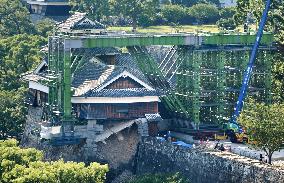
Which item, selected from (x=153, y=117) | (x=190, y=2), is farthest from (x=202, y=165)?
(x=190, y=2)

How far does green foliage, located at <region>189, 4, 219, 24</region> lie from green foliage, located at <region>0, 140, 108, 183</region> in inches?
2790

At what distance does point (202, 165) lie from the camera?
75750 mm

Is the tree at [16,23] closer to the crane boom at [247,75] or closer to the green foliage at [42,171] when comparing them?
the crane boom at [247,75]

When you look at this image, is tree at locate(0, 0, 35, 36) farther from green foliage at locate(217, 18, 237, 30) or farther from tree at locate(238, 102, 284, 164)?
tree at locate(238, 102, 284, 164)

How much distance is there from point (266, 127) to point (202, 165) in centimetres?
613

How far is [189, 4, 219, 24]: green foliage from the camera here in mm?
144625

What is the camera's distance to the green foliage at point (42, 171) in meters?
71.4

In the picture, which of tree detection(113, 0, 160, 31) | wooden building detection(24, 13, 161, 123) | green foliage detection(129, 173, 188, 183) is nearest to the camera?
green foliage detection(129, 173, 188, 183)

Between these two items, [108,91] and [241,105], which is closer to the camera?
[108,91]

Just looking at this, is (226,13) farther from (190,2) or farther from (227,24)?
(227,24)

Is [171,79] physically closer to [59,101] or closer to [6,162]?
[59,101]

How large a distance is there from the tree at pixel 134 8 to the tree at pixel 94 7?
2.03 metres

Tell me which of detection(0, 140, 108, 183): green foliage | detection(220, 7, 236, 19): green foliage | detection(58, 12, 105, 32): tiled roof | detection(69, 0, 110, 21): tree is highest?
detection(58, 12, 105, 32): tiled roof

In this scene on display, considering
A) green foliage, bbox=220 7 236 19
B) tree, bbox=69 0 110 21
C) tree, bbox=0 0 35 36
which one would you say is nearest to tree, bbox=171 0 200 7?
green foliage, bbox=220 7 236 19
